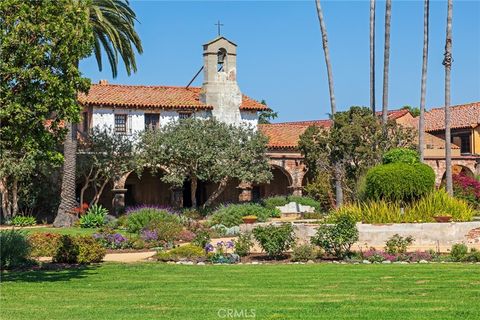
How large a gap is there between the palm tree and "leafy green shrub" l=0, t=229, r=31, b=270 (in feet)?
57.2

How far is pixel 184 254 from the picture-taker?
2111 centimetres

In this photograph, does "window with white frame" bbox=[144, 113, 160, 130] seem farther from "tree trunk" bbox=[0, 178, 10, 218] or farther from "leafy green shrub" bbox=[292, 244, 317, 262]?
"leafy green shrub" bbox=[292, 244, 317, 262]

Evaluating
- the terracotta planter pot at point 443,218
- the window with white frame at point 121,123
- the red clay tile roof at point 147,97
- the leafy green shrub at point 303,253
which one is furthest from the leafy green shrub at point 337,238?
the window with white frame at point 121,123

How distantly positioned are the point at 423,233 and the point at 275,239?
17.5 feet

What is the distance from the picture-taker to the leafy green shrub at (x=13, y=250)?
18.6 m

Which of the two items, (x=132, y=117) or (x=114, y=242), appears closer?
(x=114, y=242)

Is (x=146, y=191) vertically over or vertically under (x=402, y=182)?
over

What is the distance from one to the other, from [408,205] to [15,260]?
12.5m

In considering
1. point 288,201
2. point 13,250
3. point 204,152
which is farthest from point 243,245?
point 288,201

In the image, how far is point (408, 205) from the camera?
26.1 metres

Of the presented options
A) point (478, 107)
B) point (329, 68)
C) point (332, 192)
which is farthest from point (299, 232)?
point (478, 107)

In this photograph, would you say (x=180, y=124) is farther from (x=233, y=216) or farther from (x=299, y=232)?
(x=299, y=232)

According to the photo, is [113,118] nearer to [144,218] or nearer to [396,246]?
[144,218]

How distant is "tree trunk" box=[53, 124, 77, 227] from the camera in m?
37.4
